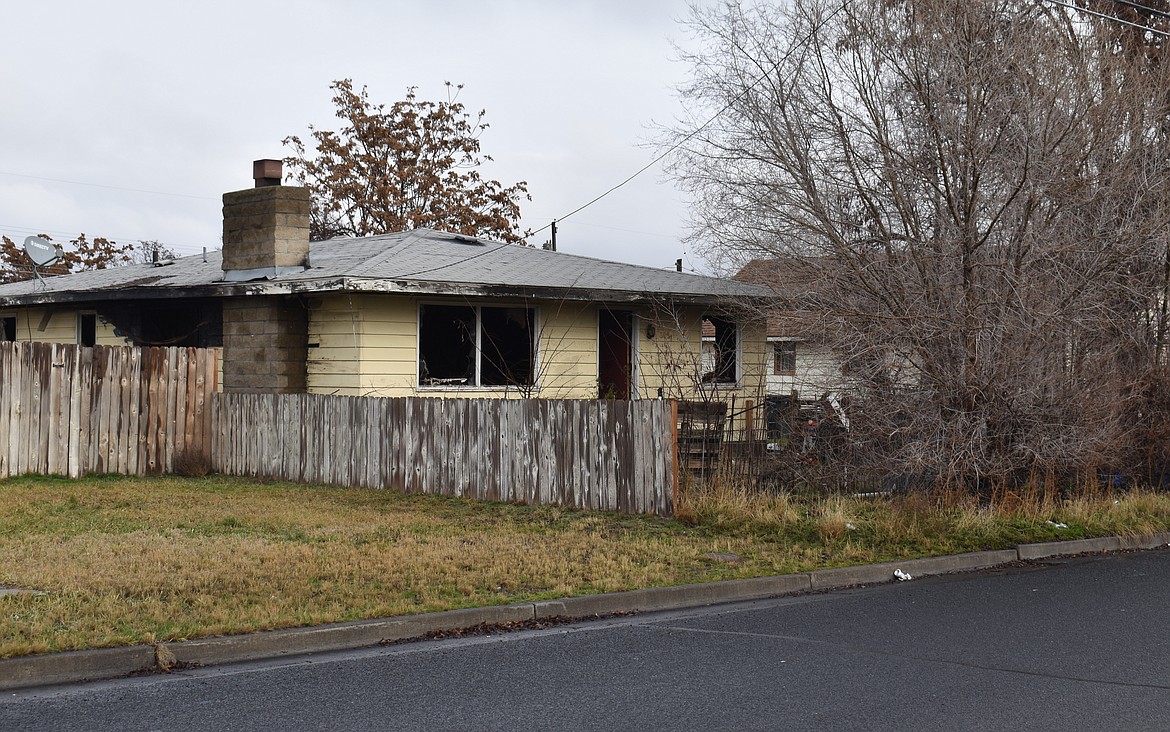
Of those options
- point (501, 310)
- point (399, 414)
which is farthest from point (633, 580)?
point (501, 310)

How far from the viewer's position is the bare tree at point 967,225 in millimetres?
12781

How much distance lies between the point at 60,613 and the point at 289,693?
2023 millimetres

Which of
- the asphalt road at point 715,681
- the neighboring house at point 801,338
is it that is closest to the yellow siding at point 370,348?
the neighboring house at point 801,338

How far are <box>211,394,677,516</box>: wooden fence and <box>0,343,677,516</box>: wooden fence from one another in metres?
0.01

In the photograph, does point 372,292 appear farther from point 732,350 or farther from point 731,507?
point 732,350

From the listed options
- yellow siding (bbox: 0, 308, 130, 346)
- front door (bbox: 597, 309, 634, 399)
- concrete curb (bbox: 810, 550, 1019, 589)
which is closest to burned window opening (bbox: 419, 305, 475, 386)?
front door (bbox: 597, 309, 634, 399)

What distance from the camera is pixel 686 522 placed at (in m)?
12.3

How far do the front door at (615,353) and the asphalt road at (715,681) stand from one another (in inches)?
430

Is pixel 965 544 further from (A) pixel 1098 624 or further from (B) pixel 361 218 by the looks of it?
(B) pixel 361 218

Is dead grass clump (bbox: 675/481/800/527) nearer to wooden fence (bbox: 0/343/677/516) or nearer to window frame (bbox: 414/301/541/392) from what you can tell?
wooden fence (bbox: 0/343/677/516)

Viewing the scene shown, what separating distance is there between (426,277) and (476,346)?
5.77 ft

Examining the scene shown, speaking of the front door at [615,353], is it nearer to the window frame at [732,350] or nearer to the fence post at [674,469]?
the window frame at [732,350]

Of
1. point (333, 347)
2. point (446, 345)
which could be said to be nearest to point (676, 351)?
point (446, 345)

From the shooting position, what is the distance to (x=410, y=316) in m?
17.3
